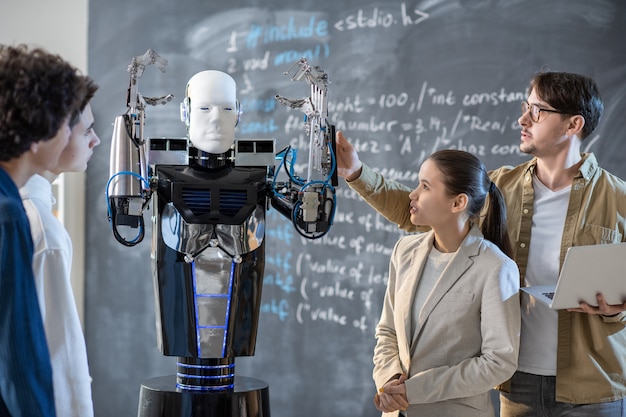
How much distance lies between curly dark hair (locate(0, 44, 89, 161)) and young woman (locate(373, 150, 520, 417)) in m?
0.93

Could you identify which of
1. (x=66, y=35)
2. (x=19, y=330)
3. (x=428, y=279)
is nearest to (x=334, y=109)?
(x=66, y=35)

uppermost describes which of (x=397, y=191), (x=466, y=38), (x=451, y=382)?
(x=466, y=38)

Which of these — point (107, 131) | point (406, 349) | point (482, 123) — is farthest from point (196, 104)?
point (107, 131)

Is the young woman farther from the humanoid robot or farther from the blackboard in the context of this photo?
the blackboard

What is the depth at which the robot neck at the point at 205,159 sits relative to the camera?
2.13 meters

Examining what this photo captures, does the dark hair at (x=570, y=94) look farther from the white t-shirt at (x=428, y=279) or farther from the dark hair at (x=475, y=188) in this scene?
the white t-shirt at (x=428, y=279)

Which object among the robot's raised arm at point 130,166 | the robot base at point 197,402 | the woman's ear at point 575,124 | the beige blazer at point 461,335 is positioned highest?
the woman's ear at point 575,124

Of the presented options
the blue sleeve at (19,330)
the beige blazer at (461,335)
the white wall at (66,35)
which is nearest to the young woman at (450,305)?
the beige blazer at (461,335)

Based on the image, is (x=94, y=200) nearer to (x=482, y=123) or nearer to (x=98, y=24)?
(x=98, y=24)

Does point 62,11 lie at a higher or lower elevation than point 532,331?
higher

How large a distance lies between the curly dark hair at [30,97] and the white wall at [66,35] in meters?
2.39

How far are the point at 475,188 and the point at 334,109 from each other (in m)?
1.47

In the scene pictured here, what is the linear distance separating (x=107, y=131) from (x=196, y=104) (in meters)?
1.77

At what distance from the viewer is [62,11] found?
3830 mm
